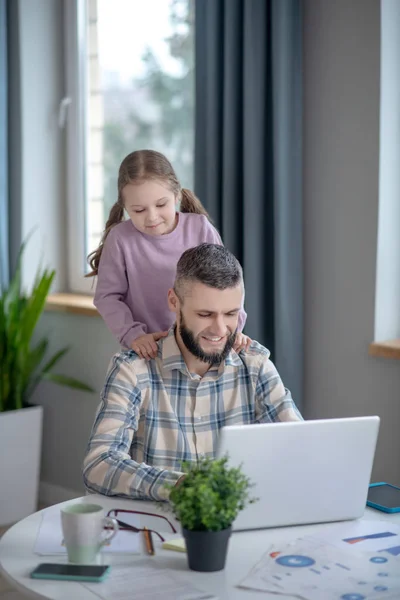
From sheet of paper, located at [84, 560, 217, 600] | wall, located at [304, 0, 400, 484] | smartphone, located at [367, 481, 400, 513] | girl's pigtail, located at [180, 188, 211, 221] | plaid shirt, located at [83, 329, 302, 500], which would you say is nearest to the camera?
sheet of paper, located at [84, 560, 217, 600]

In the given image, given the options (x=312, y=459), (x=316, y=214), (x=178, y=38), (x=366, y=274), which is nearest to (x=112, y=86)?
(x=178, y=38)

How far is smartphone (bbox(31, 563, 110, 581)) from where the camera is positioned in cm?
139

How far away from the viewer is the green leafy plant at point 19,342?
145 inches

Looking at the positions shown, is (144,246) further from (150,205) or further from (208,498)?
(208,498)

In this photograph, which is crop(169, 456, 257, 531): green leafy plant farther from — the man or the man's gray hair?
the man's gray hair

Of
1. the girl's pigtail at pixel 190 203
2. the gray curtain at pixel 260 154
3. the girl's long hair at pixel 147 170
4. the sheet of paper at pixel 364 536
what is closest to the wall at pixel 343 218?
the gray curtain at pixel 260 154

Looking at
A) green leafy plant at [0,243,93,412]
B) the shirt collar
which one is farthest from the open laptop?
green leafy plant at [0,243,93,412]

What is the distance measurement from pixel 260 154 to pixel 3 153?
1.51 metres

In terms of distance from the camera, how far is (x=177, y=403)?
2.05 m

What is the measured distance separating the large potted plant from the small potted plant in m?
2.39

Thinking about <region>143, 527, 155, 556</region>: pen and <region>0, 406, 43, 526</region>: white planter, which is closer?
<region>143, 527, 155, 556</region>: pen

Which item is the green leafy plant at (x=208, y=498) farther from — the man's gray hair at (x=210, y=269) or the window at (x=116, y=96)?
the window at (x=116, y=96)

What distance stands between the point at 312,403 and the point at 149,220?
1.04 metres

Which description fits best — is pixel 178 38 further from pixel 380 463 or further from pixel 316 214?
pixel 380 463
